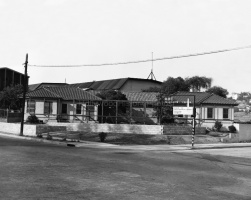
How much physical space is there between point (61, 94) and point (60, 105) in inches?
82.4

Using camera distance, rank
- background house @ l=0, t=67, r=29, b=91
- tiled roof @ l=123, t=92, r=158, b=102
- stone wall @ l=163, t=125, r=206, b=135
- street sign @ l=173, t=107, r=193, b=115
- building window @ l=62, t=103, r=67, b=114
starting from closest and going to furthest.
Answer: street sign @ l=173, t=107, r=193, b=115 < stone wall @ l=163, t=125, r=206, b=135 < building window @ l=62, t=103, r=67, b=114 < tiled roof @ l=123, t=92, r=158, b=102 < background house @ l=0, t=67, r=29, b=91

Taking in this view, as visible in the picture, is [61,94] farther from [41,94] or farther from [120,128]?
[120,128]

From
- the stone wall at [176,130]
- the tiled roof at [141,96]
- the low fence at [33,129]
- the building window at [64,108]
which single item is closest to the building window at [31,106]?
the building window at [64,108]

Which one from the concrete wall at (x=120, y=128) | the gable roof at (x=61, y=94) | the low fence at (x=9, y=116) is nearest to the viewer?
the concrete wall at (x=120, y=128)

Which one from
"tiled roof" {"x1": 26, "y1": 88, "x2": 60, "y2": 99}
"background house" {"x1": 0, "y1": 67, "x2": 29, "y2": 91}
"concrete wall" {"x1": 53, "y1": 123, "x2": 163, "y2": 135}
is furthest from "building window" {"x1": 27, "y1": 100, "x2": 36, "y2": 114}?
"background house" {"x1": 0, "y1": 67, "x2": 29, "y2": 91}

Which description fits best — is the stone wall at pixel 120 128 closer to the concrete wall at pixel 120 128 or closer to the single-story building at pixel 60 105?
the concrete wall at pixel 120 128

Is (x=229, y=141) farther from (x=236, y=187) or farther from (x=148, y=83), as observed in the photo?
(x=148, y=83)

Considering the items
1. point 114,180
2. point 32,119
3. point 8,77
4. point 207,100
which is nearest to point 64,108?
point 32,119

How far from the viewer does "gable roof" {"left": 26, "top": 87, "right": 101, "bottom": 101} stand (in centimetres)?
4553

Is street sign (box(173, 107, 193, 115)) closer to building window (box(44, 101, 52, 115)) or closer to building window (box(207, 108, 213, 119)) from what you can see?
building window (box(207, 108, 213, 119))

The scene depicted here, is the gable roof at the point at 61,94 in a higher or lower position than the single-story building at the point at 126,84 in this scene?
lower

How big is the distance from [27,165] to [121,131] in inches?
807

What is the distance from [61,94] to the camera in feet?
158

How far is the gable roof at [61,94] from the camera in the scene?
45534mm
